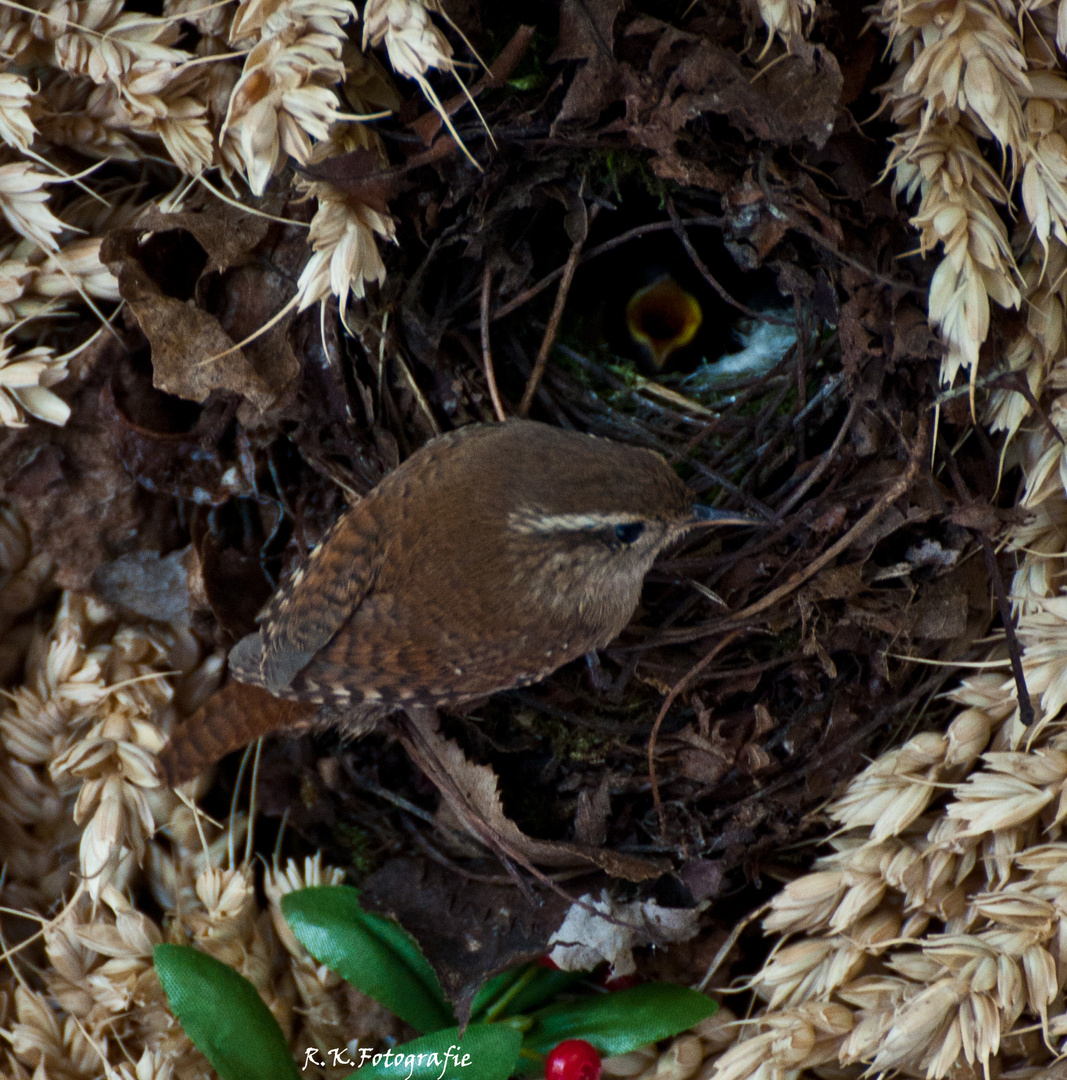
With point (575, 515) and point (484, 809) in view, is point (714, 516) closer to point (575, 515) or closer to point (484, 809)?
point (575, 515)

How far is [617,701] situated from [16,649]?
1467 mm

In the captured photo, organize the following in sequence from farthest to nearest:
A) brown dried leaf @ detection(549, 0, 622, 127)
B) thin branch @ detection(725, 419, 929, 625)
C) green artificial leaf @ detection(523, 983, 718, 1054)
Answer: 1. green artificial leaf @ detection(523, 983, 718, 1054)
2. thin branch @ detection(725, 419, 929, 625)
3. brown dried leaf @ detection(549, 0, 622, 127)

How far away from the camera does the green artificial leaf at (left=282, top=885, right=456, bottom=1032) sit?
6.71ft

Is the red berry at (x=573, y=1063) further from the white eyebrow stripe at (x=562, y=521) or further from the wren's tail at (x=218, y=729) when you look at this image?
the white eyebrow stripe at (x=562, y=521)

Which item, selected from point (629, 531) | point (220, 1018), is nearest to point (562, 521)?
point (629, 531)

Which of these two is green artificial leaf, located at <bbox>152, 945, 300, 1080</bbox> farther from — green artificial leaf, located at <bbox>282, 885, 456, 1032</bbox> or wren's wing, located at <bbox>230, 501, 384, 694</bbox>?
wren's wing, located at <bbox>230, 501, 384, 694</bbox>

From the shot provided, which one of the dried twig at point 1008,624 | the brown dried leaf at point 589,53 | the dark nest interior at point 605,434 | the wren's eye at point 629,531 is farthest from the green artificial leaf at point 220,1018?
the brown dried leaf at point 589,53

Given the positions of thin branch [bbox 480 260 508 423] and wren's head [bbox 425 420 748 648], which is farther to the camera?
thin branch [bbox 480 260 508 423]

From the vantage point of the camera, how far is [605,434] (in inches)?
90.1

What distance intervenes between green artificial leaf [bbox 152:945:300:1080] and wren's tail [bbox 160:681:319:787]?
1.25 feet

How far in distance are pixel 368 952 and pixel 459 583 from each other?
34.2 inches

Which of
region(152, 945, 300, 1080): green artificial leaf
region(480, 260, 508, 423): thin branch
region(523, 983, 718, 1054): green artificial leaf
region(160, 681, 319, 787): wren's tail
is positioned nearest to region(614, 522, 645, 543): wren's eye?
region(480, 260, 508, 423): thin branch

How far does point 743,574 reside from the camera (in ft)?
6.89

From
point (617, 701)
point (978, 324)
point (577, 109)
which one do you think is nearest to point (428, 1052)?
point (617, 701)
